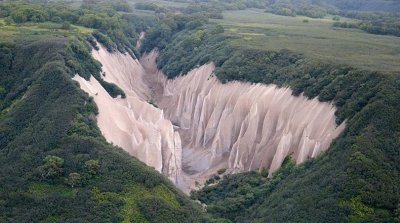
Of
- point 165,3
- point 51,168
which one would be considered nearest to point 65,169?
point 51,168

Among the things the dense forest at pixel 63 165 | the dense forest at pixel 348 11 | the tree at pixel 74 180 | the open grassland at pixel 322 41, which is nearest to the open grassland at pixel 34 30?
the dense forest at pixel 63 165

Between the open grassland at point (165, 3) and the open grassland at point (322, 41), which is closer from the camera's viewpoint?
the open grassland at point (322, 41)

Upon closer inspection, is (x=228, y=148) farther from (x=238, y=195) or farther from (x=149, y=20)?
(x=149, y=20)

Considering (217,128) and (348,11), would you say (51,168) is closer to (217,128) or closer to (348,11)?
(217,128)

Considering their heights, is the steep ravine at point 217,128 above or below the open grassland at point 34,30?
below

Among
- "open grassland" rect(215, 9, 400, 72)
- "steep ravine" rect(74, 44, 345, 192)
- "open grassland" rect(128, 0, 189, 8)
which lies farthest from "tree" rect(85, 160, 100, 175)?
"open grassland" rect(128, 0, 189, 8)

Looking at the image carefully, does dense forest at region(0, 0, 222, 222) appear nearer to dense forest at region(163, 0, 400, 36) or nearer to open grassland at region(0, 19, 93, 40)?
open grassland at region(0, 19, 93, 40)

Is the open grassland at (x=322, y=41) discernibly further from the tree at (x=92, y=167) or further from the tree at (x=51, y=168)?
the tree at (x=51, y=168)
